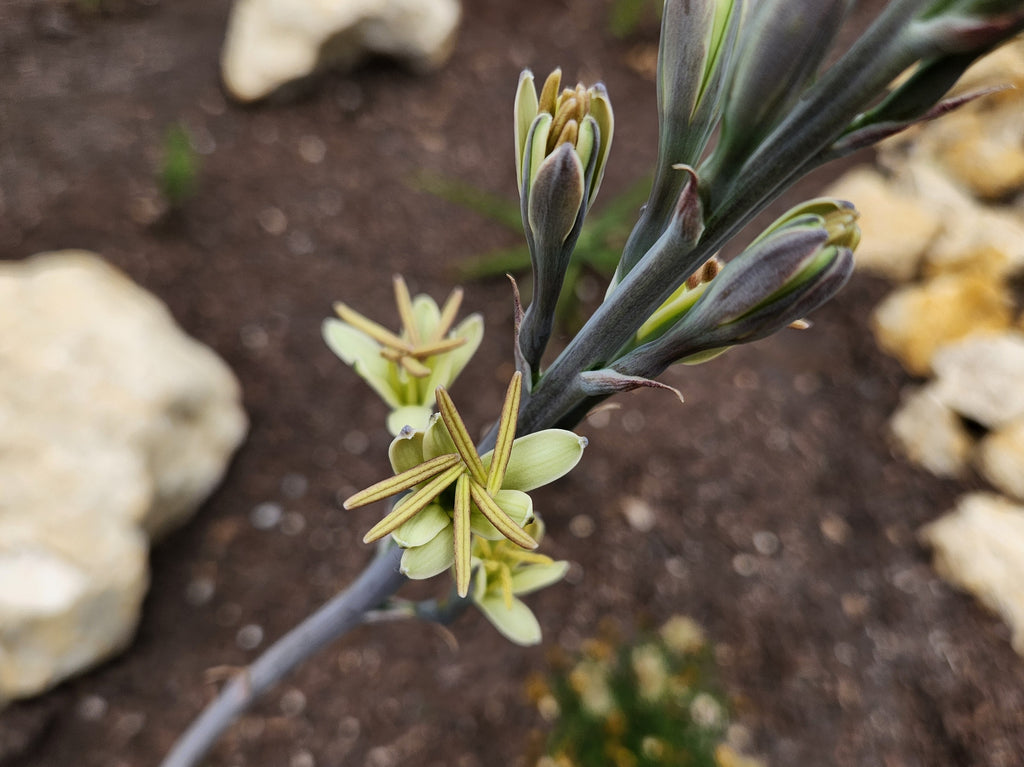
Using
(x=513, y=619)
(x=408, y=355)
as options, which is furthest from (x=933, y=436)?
(x=408, y=355)

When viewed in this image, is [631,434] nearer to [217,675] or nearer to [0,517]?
[217,675]

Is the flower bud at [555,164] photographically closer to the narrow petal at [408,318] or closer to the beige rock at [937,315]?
the narrow petal at [408,318]

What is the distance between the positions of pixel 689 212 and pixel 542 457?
0.65 ft

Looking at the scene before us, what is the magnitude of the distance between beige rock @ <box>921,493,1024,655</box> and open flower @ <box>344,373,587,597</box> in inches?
64.0

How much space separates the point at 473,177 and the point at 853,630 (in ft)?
6.05

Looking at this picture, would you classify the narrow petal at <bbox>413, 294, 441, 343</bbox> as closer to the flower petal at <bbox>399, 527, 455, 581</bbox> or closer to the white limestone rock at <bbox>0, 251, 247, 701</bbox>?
the flower petal at <bbox>399, 527, 455, 581</bbox>

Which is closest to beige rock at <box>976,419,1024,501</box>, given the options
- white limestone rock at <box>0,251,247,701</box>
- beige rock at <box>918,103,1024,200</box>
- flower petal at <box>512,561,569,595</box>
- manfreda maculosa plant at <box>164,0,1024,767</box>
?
beige rock at <box>918,103,1024,200</box>

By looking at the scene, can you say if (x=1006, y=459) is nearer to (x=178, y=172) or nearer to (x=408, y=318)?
(x=408, y=318)

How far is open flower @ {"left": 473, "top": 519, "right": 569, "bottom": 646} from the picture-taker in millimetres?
694

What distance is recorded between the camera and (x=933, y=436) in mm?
1890

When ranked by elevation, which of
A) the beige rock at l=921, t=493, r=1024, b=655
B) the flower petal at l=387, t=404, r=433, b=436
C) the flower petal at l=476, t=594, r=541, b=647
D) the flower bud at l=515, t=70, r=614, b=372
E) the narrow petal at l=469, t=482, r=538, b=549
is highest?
the flower bud at l=515, t=70, r=614, b=372

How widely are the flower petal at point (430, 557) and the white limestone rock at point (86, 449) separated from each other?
1098 millimetres

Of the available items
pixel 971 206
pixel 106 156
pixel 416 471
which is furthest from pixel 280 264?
pixel 971 206

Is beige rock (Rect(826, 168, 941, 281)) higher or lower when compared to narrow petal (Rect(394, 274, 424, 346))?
lower
